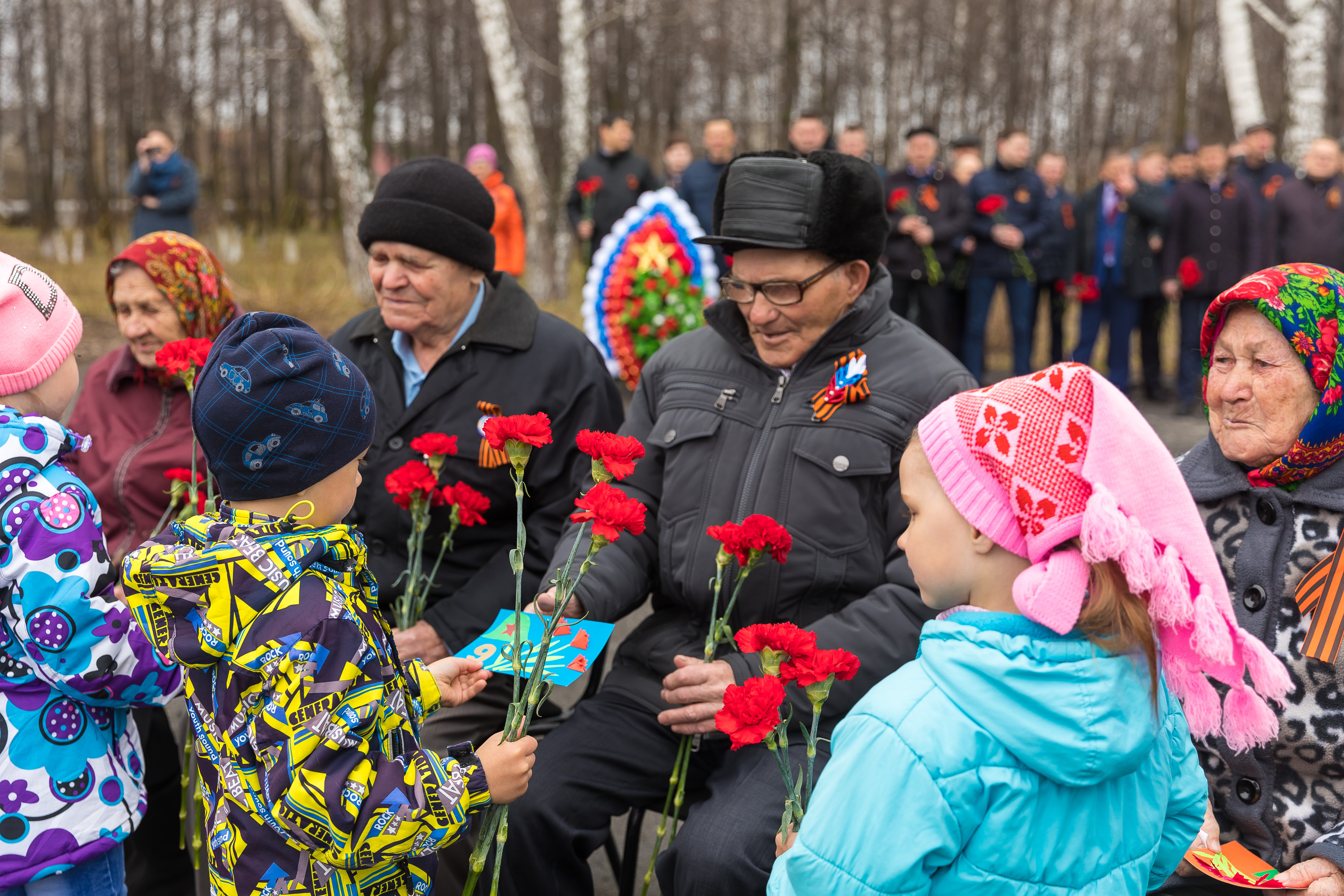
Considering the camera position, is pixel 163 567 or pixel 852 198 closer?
pixel 163 567

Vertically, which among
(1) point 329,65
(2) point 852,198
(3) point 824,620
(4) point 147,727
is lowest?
(4) point 147,727

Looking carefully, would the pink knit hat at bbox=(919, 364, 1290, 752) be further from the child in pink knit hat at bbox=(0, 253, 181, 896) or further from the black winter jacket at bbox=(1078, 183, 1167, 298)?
the black winter jacket at bbox=(1078, 183, 1167, 298)

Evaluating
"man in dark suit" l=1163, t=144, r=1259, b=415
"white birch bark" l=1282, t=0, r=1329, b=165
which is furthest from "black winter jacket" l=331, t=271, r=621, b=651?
"white birch bark" l=1282, t=0, r=1329, b=165

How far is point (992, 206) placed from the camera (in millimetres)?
9289

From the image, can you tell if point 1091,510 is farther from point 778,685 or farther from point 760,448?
point 760,448

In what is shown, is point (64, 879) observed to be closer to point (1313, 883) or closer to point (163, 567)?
point (163, 567)

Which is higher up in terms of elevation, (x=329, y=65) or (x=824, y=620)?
(x=329, y=65)

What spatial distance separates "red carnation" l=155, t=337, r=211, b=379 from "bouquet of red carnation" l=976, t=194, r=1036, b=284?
805 centimetres

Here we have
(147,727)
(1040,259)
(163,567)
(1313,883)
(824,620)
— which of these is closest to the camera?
(163,567)

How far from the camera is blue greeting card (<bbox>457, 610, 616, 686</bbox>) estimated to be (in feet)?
6.63

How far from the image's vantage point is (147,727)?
2832 mm

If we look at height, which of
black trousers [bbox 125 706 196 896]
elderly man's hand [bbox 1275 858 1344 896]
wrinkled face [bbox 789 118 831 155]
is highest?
wrinkled face [bbox 789 118 831 155]

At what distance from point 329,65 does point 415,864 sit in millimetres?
11643

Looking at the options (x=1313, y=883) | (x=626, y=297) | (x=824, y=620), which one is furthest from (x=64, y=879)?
(x=626, y=297)
